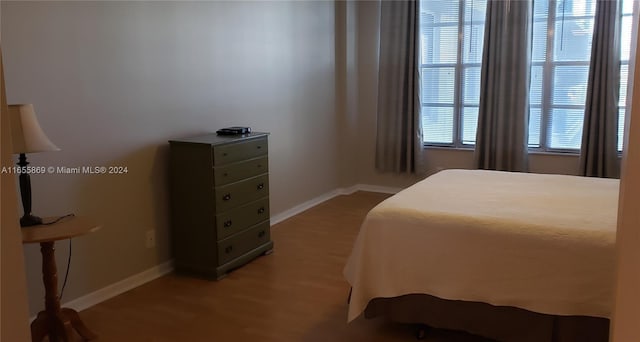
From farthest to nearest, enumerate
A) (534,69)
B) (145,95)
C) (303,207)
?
(303,207) → (534,69) → (145,95)

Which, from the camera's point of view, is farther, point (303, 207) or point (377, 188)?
point (377, 188)

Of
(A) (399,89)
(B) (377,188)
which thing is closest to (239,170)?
(A) (399,89)

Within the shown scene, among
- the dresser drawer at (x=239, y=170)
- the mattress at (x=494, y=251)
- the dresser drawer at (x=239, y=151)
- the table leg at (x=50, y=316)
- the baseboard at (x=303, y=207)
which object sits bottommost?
the baseboard at (x=303, y=207)

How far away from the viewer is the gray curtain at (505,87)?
17.5 ft

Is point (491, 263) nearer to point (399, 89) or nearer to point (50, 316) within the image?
point (50, 316)

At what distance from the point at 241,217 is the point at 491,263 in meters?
1.93

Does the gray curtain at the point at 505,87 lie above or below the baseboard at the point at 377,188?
above

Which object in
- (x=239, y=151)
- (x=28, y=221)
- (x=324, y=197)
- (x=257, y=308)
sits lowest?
(x=257, y=308)

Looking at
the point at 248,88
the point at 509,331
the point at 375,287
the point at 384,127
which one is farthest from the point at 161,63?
the point at 384,127

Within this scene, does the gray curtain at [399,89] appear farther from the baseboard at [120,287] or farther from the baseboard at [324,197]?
the baseboard at [120,287]

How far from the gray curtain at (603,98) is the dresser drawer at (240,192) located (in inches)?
121

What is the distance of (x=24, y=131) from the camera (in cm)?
249

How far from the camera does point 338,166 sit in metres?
6.24

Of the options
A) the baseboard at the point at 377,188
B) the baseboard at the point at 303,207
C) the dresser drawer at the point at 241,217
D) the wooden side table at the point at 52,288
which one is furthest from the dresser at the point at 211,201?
the baseboard at the point at 377,188
